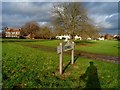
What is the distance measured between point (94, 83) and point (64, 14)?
32.2 metres

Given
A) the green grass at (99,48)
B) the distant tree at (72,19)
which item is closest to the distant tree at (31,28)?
the green grass at (99,48)

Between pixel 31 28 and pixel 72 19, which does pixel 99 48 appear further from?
pixel 31 28

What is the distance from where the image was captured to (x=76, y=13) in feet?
123

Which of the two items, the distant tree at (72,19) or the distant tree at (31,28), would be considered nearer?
the distant tree at (72,19)

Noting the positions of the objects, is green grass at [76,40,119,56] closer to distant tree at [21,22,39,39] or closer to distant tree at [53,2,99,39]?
distant tree at [53,2,99,39]

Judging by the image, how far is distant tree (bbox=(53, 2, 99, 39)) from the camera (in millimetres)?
36500

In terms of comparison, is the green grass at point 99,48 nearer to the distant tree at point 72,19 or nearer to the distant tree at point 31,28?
the distant tree at point 72,19

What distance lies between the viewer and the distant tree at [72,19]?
36.5m

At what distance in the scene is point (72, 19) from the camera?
122 feet

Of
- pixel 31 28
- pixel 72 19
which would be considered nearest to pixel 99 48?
pixel 72 19

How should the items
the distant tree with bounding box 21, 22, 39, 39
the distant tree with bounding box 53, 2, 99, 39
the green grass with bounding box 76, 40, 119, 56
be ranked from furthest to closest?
1. the distant tree with bounding box 21, 22, 39, 39
2. the distant tree with bounding box 53, 2, 99, 39
3. the green grass with bounding box 76, 40, 119, 56

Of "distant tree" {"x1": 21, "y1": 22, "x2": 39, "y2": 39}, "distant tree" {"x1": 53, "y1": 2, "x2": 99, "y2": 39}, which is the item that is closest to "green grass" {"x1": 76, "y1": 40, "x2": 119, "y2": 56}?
"distant tree" {"x1": 53, "y1": 2, "x2": 99, "y2": 39}

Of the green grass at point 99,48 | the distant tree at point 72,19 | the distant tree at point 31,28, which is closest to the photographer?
the green grass at point 99,48

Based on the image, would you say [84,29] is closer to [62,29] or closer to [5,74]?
[62,29]
